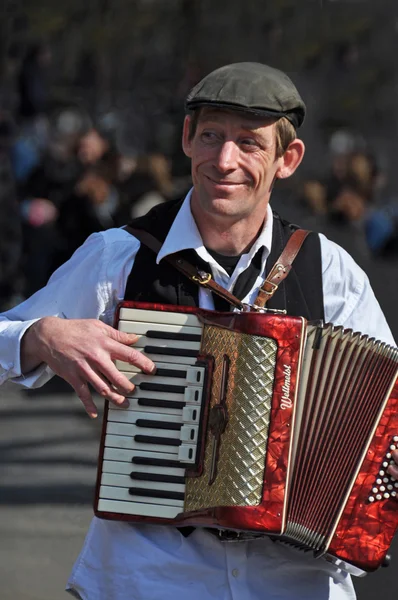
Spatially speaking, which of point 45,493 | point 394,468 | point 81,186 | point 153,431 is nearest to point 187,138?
point 153,431

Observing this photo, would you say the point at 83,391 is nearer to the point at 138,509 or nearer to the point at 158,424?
the point at 158,424

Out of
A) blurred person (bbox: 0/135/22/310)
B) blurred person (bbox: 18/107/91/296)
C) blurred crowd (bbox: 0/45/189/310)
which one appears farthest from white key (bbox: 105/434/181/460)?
blurred person (bbox: 0/135/22/310)

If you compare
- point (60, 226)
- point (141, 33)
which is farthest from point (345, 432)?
point (141, 33)

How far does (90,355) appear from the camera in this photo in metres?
2.91

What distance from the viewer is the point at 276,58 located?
459 inches

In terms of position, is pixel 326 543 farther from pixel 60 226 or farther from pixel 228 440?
pixel 60 226

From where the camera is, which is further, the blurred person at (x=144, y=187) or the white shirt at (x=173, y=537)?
the blurred person at (x=144, y=187)

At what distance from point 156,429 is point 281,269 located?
52 cm

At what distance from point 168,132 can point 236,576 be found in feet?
28.5

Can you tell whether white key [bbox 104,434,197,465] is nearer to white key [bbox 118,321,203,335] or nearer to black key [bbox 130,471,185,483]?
black key [bbox 130,471,185,483]

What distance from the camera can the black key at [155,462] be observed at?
297 centimetres

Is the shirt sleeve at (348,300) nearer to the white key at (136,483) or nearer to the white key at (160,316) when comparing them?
the white key at (160,316)

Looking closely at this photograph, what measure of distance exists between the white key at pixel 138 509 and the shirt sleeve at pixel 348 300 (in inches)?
25.5

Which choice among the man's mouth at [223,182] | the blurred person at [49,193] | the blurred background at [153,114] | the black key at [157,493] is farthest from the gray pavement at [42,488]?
the man's mouth at [223,182]
